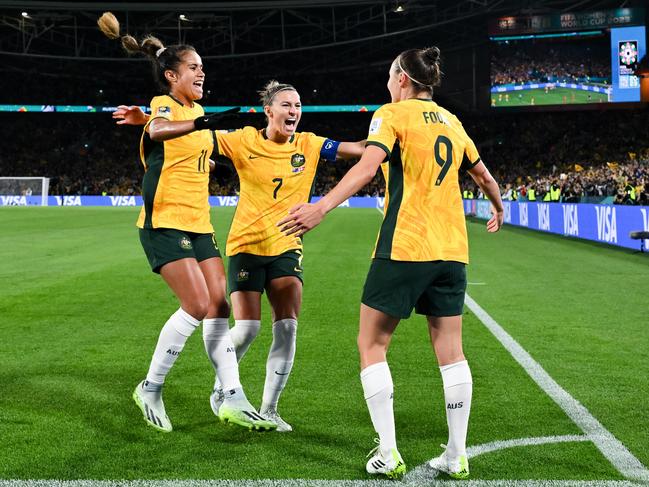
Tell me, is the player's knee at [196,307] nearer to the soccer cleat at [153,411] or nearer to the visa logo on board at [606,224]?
the soccer cleat at [153,411]

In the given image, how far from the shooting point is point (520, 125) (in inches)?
2178

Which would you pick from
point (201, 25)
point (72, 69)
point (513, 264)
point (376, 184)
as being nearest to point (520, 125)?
point (376, 184)

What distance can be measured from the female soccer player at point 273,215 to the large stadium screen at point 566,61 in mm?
39095

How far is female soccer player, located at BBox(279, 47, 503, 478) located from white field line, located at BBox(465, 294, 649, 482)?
83 centimetres

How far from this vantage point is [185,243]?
4570 mm

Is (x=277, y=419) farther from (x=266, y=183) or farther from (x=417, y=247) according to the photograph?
(x=417, y=247)

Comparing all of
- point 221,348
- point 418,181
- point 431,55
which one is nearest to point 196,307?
point 221,348

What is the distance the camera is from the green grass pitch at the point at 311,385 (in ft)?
12.7

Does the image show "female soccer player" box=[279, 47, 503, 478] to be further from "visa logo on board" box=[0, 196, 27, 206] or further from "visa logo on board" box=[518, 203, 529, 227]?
"visa logo on board" box=[0, 196, 27, 206]

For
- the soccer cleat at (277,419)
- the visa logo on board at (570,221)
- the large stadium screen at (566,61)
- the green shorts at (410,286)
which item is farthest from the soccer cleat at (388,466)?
the large stadium screen at (566,61)

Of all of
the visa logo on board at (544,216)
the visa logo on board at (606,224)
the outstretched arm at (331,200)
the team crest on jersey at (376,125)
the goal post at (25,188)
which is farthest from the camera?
the goal post at (25,188)

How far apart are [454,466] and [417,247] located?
106 cm

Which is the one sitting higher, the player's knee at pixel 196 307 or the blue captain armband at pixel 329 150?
the blue captain armband at pixel 329 150

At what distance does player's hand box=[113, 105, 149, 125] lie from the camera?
474cm
